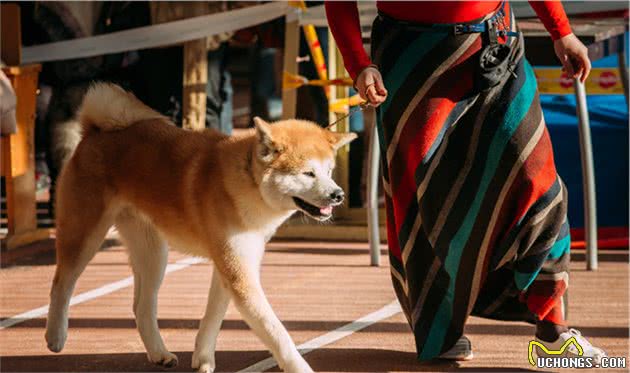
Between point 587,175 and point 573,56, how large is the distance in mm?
2678

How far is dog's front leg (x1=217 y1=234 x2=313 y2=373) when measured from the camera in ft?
16.4

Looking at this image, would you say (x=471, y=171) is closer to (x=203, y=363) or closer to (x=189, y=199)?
(x=189, y=199)

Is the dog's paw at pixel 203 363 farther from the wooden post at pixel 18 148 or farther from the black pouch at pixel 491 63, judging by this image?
the wooden post at pixel 18 148

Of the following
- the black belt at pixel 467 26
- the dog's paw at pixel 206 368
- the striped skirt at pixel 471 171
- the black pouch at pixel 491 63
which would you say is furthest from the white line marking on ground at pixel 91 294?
the black pouch at pixel 491 63

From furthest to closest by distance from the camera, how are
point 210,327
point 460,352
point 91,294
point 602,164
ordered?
1. point 602,164
2. point 91,294
3. point 460,352
4. point 210,327

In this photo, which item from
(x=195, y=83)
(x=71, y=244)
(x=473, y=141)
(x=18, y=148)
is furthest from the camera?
(x=195, y=83)

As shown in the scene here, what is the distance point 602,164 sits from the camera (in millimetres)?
8781

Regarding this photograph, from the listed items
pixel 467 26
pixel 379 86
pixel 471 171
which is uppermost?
pixel 467 26

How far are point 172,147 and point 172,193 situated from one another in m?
0.22

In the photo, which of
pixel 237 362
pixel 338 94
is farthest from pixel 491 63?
pixel 338 94

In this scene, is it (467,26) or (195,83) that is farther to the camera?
(195,83)

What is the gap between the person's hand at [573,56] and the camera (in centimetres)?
523

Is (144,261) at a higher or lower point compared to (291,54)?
lower

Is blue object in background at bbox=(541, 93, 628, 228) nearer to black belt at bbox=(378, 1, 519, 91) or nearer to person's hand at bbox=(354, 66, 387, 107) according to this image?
black belt at bbox=(378, 1, 519, 91)
